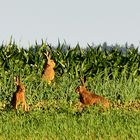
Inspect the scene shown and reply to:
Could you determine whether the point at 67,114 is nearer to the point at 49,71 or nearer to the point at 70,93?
the point at 70,93

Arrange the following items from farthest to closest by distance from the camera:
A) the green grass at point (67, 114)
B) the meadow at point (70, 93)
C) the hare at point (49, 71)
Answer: the hare at point (49, 71) < the meadow at point (70, 93) < the green grass at point (67, 114)

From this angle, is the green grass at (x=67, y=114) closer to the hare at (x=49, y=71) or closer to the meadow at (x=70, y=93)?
the meadow at (x=70, y=93)

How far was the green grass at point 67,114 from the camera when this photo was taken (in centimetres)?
960

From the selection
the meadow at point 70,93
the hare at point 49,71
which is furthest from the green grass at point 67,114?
the hare at point 49,71

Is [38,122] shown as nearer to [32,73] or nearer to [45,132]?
[45,132]

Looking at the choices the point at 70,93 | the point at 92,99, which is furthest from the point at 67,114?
the point at 70,93

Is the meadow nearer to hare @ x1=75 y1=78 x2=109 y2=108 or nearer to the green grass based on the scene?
the green grass

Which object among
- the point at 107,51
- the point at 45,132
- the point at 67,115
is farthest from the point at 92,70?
the point at 45,132

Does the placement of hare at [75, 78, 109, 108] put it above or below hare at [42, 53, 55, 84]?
below

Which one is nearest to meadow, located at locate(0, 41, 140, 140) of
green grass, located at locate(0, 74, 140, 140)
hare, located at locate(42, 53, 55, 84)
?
green grass, located at locate(0, 74, 140, 140)

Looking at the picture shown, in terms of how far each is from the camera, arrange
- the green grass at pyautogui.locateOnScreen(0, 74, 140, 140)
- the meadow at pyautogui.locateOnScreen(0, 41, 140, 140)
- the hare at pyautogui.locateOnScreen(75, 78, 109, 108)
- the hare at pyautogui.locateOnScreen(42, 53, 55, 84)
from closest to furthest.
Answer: the green grass at pyautogui.locateOnScreen(0, 74, 140, 140) < the meadow at pyautogui.locateOnScreen(0, 41, 140, 140) < the hare at pyautogui.locateOnScreen(75, 78, 109, 108) < the hare at pyautogui.locateOnScreen(42, 53, 55, 84)

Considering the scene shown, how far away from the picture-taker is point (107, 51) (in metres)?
17.3

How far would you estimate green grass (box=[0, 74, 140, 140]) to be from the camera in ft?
31.5

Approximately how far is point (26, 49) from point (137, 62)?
3283 millimetres
